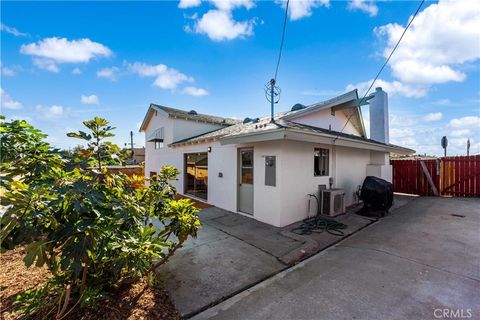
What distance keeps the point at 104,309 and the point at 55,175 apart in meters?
1.82

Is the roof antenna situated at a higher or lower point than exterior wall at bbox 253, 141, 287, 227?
higher

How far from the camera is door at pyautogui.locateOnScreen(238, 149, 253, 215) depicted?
7438 millimetres

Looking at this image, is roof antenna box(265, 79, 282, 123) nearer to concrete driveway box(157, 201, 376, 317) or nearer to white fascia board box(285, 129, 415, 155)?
white fascia board box(285, 129, 415, 155)

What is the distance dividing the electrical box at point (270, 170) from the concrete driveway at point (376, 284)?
240 centimetres

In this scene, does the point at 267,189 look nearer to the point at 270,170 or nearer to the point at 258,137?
the point at 270,170

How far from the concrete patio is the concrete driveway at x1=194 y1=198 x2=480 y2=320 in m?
0.22

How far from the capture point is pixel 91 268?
2.90 meters

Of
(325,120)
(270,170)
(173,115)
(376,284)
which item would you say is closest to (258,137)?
(270,170)

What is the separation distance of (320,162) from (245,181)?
111 inches

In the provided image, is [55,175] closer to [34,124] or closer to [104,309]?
[34,124]

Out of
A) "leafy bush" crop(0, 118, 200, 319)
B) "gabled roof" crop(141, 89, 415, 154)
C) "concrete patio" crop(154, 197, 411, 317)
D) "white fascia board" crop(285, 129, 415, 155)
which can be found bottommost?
"concrete patio" crop(154, 197, 411, 317)

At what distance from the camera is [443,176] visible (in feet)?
39.2

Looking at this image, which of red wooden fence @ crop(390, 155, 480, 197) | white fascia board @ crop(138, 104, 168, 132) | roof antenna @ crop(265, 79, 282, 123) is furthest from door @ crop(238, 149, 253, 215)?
red wooden fence @ crop(390, 155, 480, 197)

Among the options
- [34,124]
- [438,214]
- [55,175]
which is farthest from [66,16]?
[438,214]
